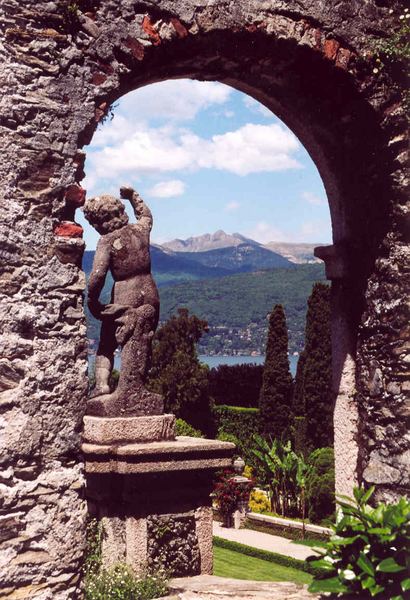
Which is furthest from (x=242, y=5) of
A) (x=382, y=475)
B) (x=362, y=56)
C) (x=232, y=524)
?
(x=232, y=524)

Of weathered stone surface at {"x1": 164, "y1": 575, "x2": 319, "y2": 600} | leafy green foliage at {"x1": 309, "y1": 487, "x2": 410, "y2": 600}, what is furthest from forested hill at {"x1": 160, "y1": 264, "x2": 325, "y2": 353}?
leafy green foliage at {"x1": 309, "y1": 487, "x2": 410, "y2": 600}

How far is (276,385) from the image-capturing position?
1759cm

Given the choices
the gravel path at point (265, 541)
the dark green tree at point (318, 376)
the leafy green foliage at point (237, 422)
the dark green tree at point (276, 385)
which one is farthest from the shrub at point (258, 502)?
the leafy green foliage at point (237, 422)

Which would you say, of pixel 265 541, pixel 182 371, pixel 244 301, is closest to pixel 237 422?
pixel 182 371

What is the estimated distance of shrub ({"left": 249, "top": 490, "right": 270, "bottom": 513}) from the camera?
13.2 meters

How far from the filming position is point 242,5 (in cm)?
477

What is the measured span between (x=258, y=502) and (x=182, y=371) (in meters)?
3.23

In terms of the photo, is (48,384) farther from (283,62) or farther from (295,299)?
(295,299)

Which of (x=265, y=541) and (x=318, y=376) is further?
(x=318, y=376)

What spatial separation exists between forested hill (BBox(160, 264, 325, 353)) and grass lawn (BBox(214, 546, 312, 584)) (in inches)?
4229

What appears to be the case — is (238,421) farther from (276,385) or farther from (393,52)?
(393,52)

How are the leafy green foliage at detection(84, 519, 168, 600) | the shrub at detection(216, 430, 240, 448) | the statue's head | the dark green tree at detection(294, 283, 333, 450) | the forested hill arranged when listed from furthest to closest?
the forested hill < the shrub at detection(216, 430, 240, 448) < the dark green tree at detection(294, 283, 333, 450) < the statue's head < the leafy green foliage at detection(84, 519, 168, 600)

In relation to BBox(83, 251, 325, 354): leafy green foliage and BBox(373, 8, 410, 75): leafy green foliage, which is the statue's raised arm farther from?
BBox(83, 251, 325, 354): leafy green foliage

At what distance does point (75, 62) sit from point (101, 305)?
213 cm
